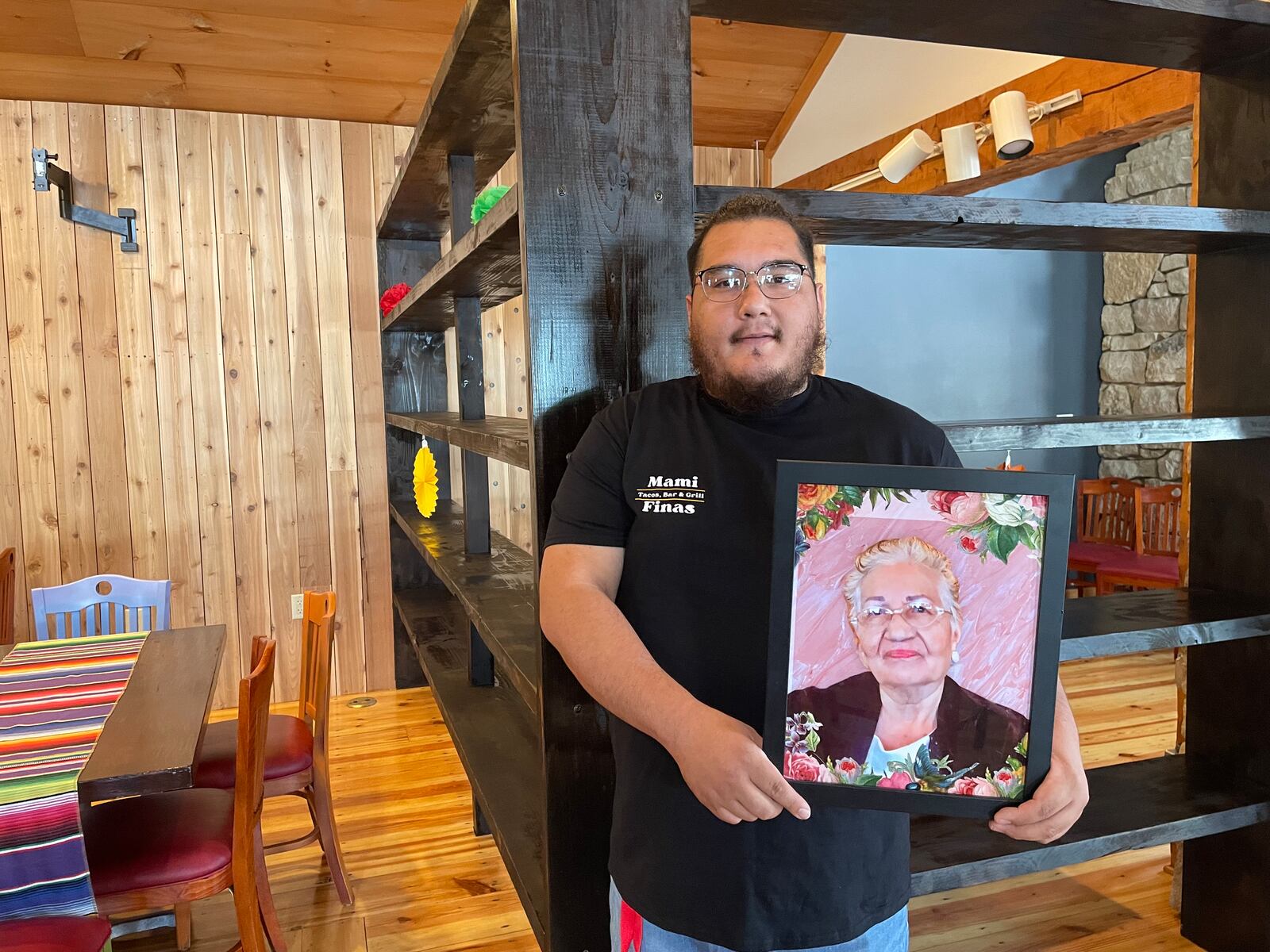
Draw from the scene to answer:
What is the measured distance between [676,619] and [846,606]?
1.01 ft

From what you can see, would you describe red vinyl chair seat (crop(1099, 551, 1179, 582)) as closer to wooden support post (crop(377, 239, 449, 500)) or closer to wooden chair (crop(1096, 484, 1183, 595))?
wooden chair (crop(1096, 484, 1183, 595))

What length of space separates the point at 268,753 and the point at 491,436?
3.90 ft

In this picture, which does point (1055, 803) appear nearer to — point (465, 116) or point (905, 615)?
point (905, 615)

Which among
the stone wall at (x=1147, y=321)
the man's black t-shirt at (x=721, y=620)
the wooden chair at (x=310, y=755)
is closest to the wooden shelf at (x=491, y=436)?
the man's black t-shirt at (x=721, y=620)

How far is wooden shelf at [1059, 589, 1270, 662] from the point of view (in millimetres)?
1724

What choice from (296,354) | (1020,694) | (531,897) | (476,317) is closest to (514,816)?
(531,897)

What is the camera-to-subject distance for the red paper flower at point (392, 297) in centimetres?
360

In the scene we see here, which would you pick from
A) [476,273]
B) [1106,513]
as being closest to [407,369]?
[476,273]

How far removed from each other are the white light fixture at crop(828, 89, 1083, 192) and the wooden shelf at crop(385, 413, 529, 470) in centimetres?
120

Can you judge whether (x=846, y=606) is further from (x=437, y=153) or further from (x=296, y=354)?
(x=296, y=354)

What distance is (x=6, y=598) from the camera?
10.4ft

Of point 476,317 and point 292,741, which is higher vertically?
point 476,317

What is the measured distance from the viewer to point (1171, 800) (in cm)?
198

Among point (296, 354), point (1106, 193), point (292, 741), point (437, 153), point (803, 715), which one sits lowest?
point (292, 741)
